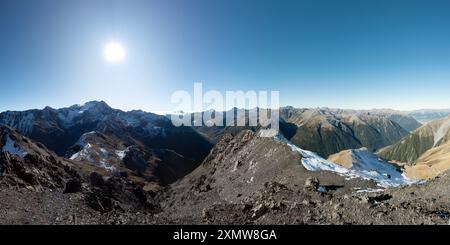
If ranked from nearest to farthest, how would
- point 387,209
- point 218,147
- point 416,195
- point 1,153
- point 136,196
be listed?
point 387,209 → point 416,195 → point 1,153 → point 136,196 → point 218,147

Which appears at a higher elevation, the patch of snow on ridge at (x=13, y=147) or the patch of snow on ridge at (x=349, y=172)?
the patch of snow on ridge at (x=349, y=172)

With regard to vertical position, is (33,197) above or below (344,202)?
below

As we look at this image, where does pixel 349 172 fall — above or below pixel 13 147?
above

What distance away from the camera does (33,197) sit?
158ft

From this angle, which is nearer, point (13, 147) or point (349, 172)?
point (349, 172)

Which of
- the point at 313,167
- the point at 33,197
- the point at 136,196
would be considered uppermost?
the point at 313,167

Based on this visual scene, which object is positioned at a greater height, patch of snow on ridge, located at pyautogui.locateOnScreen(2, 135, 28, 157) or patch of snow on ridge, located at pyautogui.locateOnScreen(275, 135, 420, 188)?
patch of snow on ridge, located at pyautogui.locateOnScreen(275, 135, 420, 188)

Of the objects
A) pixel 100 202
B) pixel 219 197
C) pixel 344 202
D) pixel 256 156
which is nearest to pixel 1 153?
pixel 100 202

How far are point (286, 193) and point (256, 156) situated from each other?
34206 mm

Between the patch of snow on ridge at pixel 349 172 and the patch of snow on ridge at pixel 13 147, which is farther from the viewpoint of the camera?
the patch of snow on ridge at pixel 13 147

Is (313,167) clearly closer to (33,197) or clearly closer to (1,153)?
(33,197)

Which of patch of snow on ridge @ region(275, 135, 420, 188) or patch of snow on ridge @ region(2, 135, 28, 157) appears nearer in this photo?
patch of snow on ridge @ region(275, 135, 420, 188)

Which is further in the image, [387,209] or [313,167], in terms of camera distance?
[313,167]
